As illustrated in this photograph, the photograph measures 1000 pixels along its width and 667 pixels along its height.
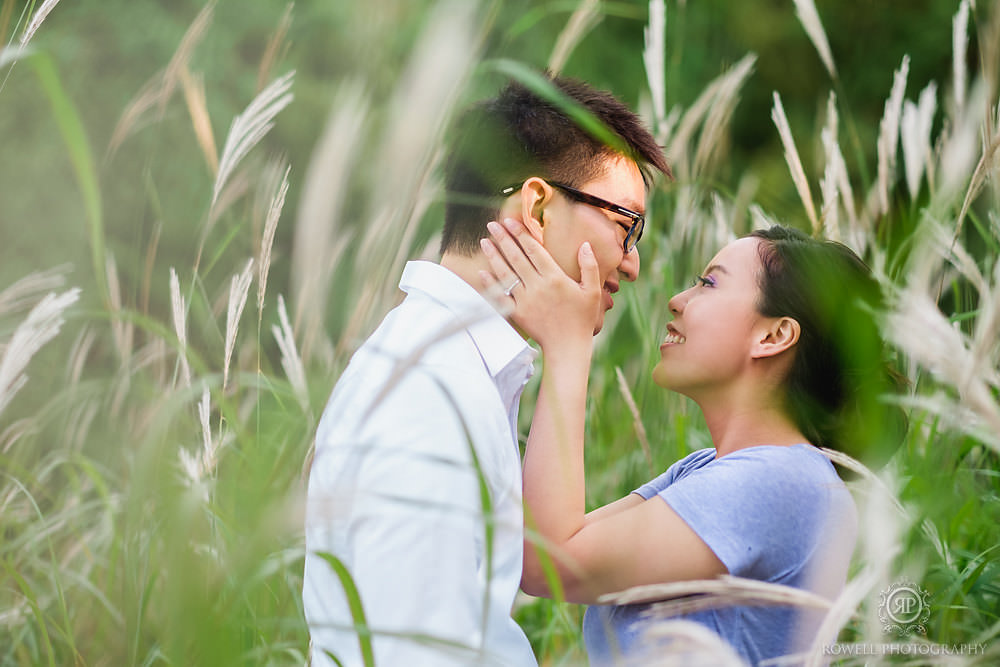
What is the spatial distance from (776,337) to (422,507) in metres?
1.08

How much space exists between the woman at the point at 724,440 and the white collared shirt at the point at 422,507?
109 mm

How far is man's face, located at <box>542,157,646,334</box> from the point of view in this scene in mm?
1757

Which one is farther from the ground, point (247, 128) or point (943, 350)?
point (247, 128)

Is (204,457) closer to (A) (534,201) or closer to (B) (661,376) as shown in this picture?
(A) (534,201)

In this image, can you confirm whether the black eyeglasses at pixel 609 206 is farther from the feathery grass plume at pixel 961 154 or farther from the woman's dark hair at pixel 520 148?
the feathery grass plume at pixel 961 154

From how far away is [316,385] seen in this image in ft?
4.08

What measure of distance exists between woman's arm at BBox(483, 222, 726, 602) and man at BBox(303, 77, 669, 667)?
0.20ft

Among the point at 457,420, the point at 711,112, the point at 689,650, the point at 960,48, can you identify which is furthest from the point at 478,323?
the point at 960,48

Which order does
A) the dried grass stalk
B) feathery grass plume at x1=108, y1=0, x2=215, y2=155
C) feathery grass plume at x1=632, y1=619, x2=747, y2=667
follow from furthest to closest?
1. the dried grass stalk
2. feathery grass plume at x1=108, y1=0, x2=215, y2=155
3. feathery grass plume at x1=632, y1=619, x2=747, y2=667

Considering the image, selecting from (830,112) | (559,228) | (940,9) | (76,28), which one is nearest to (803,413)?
(559,228)

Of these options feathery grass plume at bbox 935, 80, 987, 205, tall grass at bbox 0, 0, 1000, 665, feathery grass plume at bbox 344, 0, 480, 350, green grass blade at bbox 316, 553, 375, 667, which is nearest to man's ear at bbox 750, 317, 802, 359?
tall grass at bbox 0, 0, 1000, 665

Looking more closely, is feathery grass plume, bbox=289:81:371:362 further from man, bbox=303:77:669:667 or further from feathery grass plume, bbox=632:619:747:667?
feathery grass plume, bbox=632:619:747:667

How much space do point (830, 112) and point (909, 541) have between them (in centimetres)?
104

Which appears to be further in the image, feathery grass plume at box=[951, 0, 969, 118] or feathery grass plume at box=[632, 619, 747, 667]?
feathery grass plume at box=[951, 0, 969, 118]
